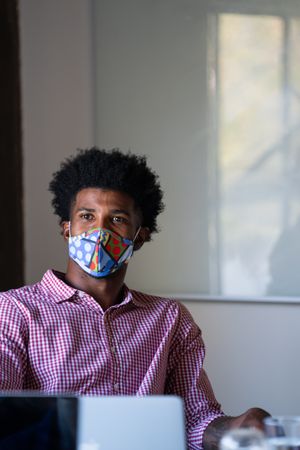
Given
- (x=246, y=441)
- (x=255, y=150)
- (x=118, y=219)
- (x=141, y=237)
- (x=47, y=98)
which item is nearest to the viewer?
(x=246, y=441)

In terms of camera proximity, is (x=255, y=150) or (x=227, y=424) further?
(x=255, y=150)

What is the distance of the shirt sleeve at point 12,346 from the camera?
182 cm

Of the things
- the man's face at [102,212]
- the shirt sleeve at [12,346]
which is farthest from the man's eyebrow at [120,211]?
the shirt sleeve at [12,346]

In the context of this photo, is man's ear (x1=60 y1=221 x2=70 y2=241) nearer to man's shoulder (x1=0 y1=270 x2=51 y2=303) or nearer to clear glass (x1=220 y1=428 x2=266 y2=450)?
man's shoulder (x1=0 y1=270 x2=51 y2=303)

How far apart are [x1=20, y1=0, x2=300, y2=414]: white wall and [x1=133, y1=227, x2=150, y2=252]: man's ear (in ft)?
2.82

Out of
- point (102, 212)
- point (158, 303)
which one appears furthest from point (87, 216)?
point (158, 303)

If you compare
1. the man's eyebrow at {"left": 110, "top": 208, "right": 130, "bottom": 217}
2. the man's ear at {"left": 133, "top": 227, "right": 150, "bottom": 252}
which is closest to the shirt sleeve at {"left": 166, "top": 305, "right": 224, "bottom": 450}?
the man's ear at {"left": 133, "top": 227, "right": 150, "bottom": 252}

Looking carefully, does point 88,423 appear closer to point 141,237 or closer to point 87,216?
point 87,216

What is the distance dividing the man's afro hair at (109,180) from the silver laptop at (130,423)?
978 millimetres

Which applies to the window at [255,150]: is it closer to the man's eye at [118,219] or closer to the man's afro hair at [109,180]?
the man's afro hair at [109,180]

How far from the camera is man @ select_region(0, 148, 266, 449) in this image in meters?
1.91

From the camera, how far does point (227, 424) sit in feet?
6.13

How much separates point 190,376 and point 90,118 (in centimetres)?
139

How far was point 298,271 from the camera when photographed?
2969 mm
